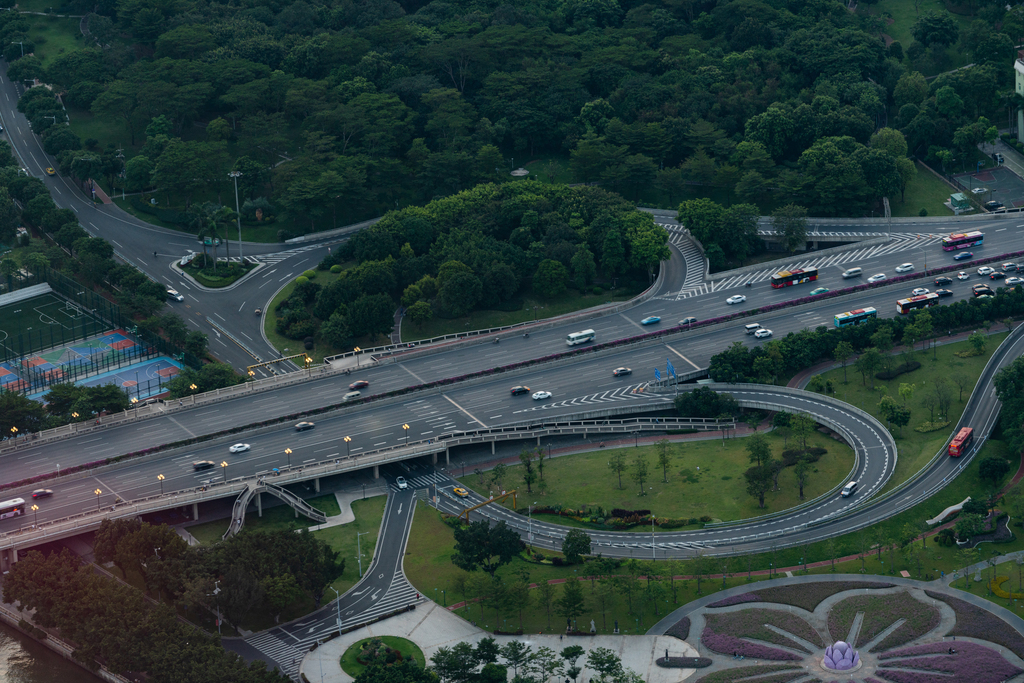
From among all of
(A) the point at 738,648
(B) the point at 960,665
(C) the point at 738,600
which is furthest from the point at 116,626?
(B) the point at 960,665

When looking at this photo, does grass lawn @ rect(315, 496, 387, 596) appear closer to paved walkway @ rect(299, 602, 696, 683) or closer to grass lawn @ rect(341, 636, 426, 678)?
paved walkway @ rect(299, 602, 696, 683)

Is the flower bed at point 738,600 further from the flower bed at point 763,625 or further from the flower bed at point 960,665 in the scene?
the flower bed at point 960,665

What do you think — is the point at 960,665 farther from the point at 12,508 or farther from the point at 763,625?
the point at 12,508

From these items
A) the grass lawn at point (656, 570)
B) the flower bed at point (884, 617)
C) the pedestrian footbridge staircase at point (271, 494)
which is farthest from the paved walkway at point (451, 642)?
the pedestrian footbridge staircase at point (271, 494)

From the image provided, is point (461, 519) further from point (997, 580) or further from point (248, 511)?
point (997, 580)

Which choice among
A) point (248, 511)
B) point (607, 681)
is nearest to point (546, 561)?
point (607, 681)
